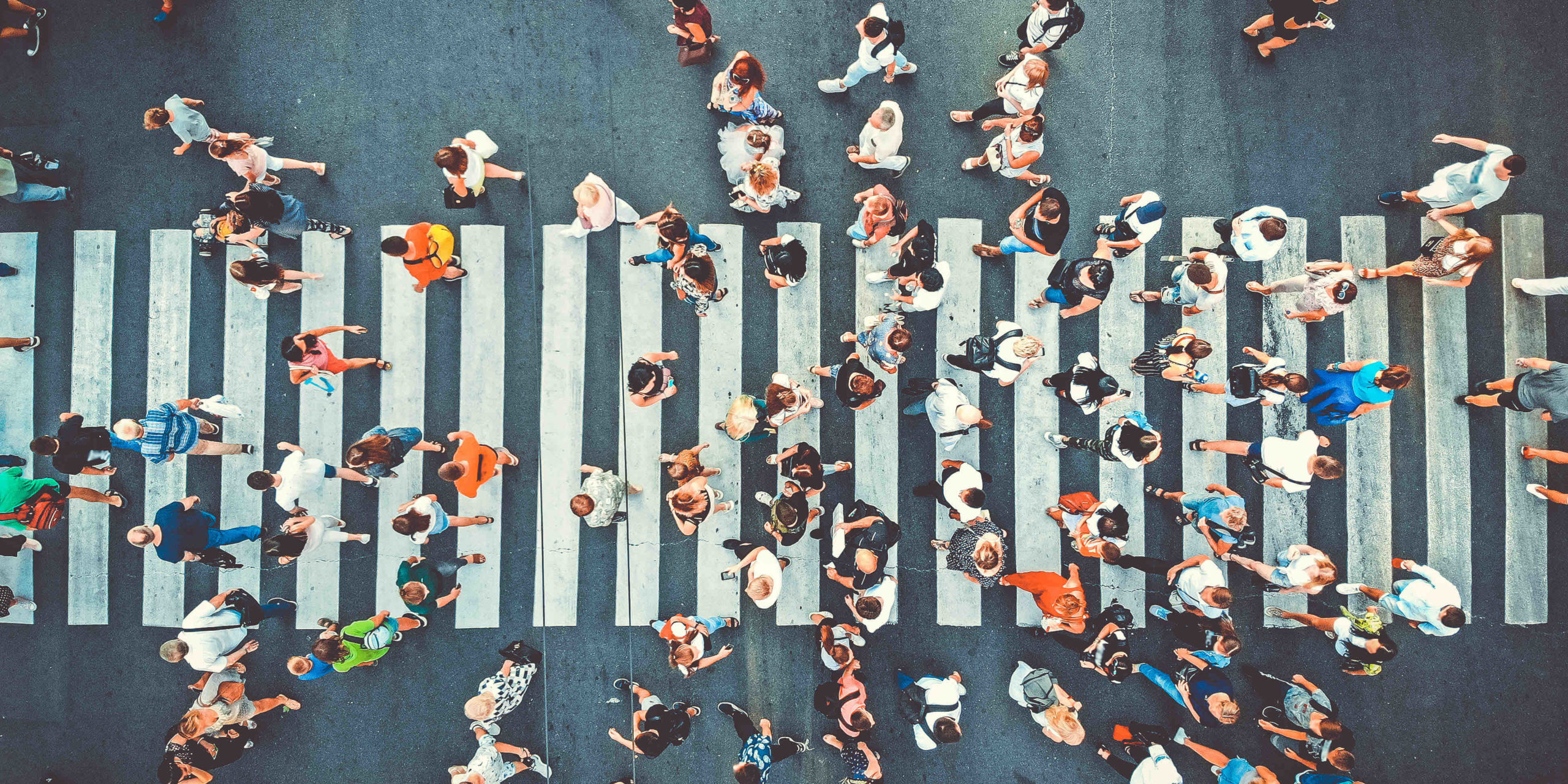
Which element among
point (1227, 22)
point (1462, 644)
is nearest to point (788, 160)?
point (1227, 22)

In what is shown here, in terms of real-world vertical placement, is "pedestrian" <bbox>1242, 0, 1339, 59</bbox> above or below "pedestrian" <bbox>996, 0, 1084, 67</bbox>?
above

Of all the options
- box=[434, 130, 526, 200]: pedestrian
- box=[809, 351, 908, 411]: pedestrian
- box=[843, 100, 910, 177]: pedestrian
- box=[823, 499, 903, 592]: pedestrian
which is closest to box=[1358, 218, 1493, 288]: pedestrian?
box=[843, 100, 910, 177]: pedestrian

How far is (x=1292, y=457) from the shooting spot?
6.51m

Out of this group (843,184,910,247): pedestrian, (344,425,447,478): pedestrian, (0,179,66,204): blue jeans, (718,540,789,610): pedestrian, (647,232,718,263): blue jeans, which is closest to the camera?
(344,425,447,478): pedestrian

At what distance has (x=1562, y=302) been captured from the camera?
7.47m

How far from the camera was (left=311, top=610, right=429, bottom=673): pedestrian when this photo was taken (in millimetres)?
6277

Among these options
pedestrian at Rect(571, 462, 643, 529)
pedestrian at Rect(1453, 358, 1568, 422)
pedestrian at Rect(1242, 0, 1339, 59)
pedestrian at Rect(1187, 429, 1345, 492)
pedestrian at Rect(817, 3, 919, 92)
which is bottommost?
pedestrian at Rect(571, 462, 643, 529)

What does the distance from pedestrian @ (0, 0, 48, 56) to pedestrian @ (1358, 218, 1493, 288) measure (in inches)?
545

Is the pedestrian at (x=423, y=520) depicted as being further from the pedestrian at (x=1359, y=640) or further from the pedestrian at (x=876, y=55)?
the pedestrian at (x=1359, y=640)

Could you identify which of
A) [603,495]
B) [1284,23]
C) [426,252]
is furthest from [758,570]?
[1284,23]

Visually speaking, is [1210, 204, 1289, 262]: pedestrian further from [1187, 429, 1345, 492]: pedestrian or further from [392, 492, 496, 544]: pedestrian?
[392, 492, 496, 544]: pedestrian

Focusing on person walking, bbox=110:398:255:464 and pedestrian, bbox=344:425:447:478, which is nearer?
pedestrian, bbox=344:425:447:478

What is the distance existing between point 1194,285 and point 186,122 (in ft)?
31.7

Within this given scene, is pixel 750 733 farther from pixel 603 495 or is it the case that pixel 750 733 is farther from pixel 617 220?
pixel 617 220
